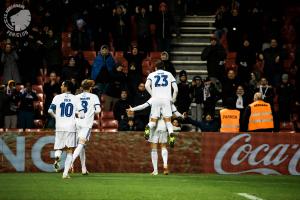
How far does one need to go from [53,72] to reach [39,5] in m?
4.50

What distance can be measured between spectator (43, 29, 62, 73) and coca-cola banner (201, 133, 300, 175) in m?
6.88

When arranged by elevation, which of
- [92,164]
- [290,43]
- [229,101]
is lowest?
[92,164]

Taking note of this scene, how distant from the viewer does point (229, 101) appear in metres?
20.2

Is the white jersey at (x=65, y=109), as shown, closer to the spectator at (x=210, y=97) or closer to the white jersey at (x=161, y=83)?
the white jersey at (x=161, y=83)

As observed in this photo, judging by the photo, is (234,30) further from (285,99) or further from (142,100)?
(142,100)

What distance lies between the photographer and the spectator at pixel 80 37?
25188 millimetres

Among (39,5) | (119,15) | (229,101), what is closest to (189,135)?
(229,101)

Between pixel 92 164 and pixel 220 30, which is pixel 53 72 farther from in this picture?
pixel 220 30

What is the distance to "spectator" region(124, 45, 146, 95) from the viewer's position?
23.6 meters

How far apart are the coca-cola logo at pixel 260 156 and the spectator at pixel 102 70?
5426mm

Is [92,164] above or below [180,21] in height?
below

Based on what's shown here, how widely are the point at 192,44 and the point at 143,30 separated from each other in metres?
2.27

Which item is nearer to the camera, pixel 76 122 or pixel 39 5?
pixel 76 122

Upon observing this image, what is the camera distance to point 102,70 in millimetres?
23344
